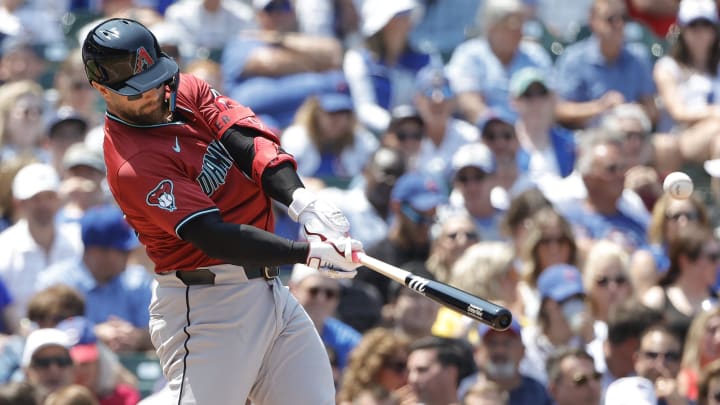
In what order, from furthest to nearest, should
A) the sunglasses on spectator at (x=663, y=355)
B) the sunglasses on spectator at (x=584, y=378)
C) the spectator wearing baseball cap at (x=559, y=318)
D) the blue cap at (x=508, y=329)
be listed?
the spectator wearing baseball cap at (x=559, y=318) < the blue cap at (x=508, y=329) < the sunglasses on spectator at (x=663, y=355) < the sunglasses on spectator at (x=584, y=378)

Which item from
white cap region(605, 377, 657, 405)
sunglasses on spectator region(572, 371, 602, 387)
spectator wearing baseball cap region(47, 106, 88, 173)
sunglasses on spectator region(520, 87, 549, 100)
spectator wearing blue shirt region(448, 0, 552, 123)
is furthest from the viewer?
spectator wearing blue shirt region(448, 0, 552, 123)

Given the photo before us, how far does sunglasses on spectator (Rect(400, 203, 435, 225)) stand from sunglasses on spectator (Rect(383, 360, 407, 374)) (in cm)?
151

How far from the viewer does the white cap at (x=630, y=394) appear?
17.2 feet

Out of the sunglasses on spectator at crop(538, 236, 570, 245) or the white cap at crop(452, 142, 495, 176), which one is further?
the white cap at crop(452, 142, 495, 176)

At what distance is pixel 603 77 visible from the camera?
9.55 metres

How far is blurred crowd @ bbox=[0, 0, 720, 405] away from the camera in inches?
257

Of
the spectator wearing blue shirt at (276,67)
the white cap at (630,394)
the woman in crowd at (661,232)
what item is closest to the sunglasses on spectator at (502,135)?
the woman in crowd at (661,232)

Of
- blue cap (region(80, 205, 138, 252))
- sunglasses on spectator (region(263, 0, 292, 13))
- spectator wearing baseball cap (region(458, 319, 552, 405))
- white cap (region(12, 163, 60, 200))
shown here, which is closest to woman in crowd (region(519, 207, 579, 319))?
spectator wearing baseball cap (region(458, 319, 552, 405))

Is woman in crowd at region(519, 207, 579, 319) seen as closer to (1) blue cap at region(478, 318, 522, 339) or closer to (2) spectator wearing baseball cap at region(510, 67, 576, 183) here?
(1) blue cap at region(478, 318, 522, 339)

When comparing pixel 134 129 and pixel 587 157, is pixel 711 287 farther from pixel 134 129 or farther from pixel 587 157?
pixel 134 129

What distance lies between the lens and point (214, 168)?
432cm

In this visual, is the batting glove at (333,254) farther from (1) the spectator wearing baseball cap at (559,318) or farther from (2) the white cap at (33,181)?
(2) the white cap at (33,181)

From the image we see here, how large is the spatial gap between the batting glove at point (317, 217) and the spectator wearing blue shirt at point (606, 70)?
220 inches

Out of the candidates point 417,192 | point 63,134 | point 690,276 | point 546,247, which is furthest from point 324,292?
point 63,134
